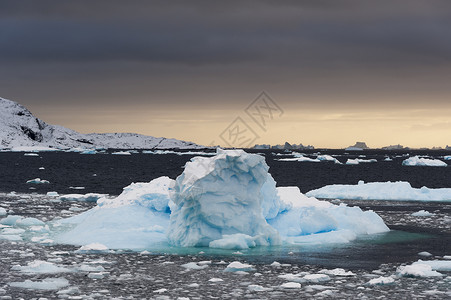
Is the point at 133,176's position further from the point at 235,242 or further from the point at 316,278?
the point at 316,278

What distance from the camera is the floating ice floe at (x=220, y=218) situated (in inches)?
707

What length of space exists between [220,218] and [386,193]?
23.2 meters

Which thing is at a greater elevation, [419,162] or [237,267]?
[419,162]

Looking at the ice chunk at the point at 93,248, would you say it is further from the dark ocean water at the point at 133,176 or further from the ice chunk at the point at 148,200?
the dark ocean water at the point at 133,176

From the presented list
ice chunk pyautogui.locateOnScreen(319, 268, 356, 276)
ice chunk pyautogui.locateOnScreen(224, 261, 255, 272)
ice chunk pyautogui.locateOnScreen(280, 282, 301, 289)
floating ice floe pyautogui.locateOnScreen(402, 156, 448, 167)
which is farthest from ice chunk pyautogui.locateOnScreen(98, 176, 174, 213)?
floating ice floe pyautogui.locateOnScreen(402, 156, 448, 167)

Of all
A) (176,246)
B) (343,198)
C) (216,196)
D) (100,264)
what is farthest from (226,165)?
(343,198)

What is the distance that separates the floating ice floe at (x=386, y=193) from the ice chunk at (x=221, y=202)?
20.5m

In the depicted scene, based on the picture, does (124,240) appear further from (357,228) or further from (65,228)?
(357,228)

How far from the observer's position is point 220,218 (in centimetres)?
1795

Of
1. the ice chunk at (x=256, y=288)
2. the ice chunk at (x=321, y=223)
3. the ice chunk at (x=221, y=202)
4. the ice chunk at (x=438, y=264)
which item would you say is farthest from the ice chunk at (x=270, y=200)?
the ice chunk at (x=256, y=288)

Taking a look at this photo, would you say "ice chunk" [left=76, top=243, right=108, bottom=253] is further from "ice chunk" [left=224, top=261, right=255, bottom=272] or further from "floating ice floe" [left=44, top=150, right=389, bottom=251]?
"ice chunk" [left=224, top=261, right=255, bottom=272]

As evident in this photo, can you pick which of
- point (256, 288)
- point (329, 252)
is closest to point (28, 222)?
point (329, 252)

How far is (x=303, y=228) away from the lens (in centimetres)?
1997

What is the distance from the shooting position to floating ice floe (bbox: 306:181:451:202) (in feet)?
123
